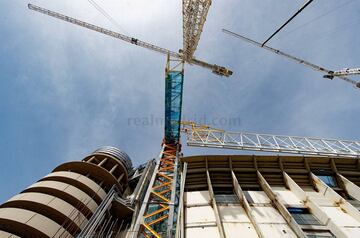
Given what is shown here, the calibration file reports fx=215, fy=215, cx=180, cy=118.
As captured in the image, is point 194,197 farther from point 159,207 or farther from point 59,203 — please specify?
point 59,203

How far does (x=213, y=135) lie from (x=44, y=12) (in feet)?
164

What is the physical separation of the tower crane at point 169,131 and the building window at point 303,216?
9.18m

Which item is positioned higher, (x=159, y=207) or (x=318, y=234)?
(x=159, y=207)

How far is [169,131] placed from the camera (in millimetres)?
29859

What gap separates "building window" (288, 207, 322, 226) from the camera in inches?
621

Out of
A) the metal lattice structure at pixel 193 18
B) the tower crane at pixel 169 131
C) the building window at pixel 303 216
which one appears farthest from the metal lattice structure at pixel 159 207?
the metal lattice structure at pixel 193 18

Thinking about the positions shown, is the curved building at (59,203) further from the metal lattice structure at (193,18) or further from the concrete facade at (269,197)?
the metal lattice structure at (193,18)

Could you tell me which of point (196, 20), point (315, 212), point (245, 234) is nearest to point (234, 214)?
point (245, 234)

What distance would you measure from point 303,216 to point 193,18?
1045 inches

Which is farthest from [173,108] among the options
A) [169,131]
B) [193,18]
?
[193,18]

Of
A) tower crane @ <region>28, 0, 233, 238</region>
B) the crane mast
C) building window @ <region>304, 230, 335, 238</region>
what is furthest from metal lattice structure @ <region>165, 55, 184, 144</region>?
building window @ <region>304, 230, 335, 238</region>

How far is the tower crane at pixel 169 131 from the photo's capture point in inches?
631

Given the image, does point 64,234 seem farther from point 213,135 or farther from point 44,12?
point 44,12

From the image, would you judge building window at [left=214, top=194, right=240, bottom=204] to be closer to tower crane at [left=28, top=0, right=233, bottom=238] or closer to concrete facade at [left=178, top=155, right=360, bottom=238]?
concrete facade at [left=178, top=155, right=360, bottom=238]
